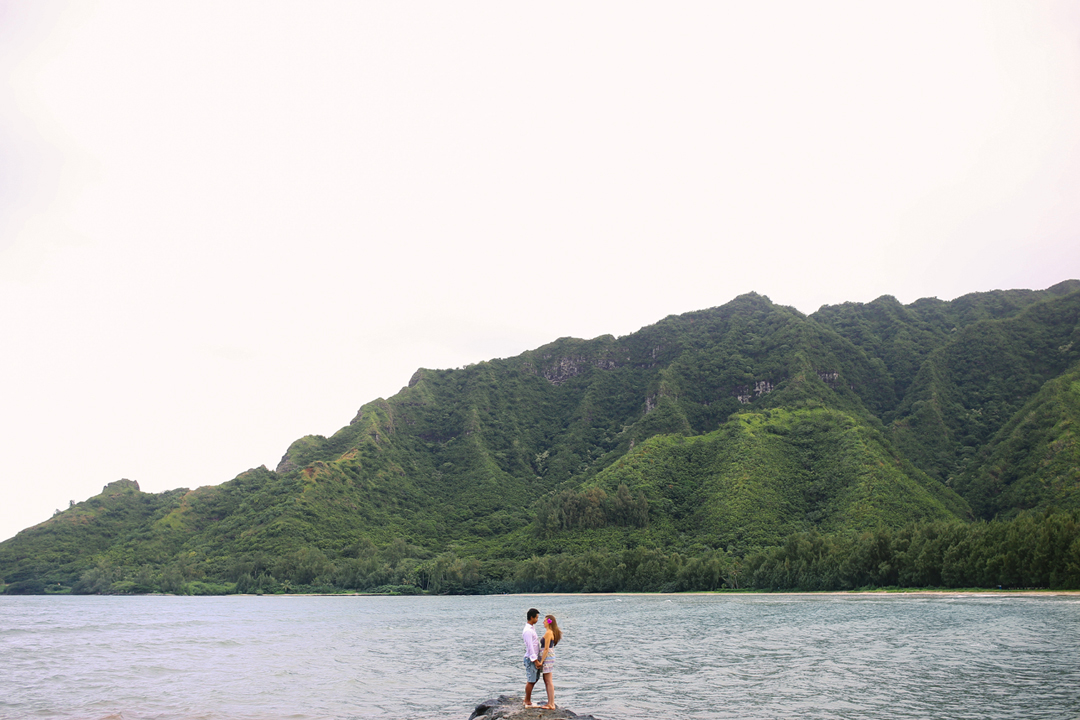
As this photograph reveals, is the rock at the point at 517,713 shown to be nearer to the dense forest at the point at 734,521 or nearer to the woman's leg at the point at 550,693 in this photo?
the woman's leg at the point at 550,693

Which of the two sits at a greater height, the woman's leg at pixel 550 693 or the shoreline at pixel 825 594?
the woman's leg at pixel 550 693

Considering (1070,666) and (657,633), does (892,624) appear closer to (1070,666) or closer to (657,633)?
(657,633)

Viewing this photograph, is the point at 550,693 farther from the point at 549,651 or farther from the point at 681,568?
the point at 681,568

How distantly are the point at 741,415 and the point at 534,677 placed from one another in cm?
16899

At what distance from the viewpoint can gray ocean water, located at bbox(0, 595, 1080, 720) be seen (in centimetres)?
2544

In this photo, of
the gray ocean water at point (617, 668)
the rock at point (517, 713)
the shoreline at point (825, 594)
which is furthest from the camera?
the shoreline at point (825, 594)

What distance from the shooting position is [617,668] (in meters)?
36.0

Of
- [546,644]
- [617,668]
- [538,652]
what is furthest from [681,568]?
[546,644]

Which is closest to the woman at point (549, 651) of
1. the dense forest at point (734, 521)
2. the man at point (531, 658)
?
the man at point (531, 658)

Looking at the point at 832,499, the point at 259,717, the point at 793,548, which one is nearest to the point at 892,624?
the point at 259,717

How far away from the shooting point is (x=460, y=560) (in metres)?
153

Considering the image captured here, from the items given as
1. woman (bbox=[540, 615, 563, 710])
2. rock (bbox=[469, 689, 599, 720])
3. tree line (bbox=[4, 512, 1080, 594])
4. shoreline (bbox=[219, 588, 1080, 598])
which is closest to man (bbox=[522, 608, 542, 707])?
woman (bbox=[540, 615, 563, 710])

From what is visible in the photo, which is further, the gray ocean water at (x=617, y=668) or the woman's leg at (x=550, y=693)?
the gray ocean water at (x=617, y=668)

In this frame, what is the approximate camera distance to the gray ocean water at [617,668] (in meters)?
25.4
